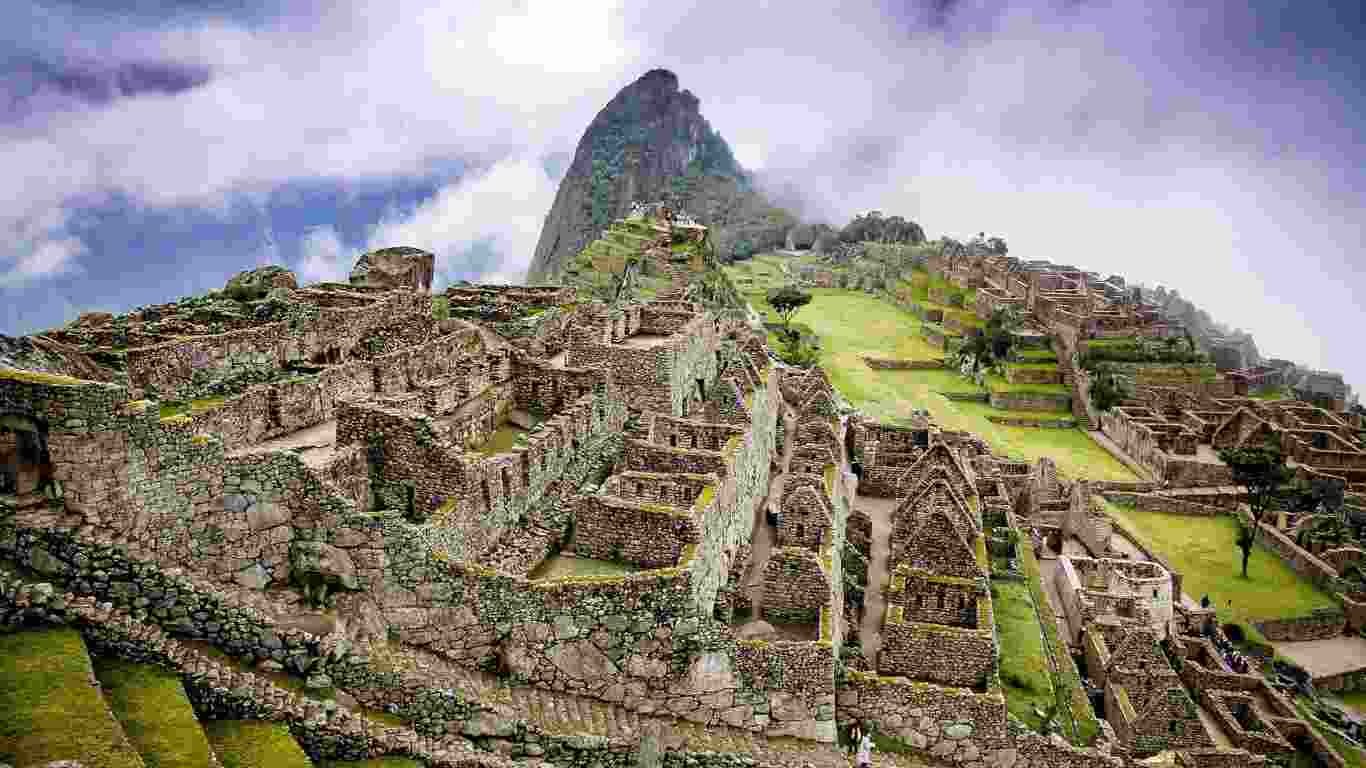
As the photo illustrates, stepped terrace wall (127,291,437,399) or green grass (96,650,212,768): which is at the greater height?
stepped terrace wall (127,291,437,399)

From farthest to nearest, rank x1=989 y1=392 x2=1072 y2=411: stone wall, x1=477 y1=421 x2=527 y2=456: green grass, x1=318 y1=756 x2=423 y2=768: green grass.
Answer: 1. x1=989 y1=392 x2=1072 y2=411: stone wall
2. x1=477 y1=421 x2=527 y2=456: green grass
3. x1=318 y1=756 x2=423 y2=768: green grass

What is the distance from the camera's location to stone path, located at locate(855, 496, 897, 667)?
67.8 feet

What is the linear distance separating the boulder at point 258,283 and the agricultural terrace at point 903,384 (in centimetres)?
2469

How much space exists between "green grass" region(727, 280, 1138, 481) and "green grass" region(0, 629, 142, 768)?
3487 centimetres

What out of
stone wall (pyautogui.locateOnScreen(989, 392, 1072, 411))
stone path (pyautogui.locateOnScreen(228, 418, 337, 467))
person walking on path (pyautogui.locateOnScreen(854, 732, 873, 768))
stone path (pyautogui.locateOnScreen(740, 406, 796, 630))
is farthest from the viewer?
stone wall (pyautogui.locateOnScreen(989, 392, 1072, 411))

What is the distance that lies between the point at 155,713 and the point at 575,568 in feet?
22.3

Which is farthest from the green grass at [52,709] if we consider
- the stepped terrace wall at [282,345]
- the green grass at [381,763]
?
the stepped terrace wall at [282,345]

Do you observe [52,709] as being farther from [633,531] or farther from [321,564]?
[633,531]

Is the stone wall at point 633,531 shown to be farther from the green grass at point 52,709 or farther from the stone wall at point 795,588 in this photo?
the green grass at point 52,709

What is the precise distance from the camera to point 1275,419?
223ft

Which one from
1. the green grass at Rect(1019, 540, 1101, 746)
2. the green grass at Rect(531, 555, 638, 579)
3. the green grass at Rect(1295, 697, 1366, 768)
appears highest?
the green grass at Rect(531, 555, 638, 579)

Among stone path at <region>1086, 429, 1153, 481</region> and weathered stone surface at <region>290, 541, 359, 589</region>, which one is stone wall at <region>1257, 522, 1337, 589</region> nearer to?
stone path at <region>1086, 429, 1153, 481</region>

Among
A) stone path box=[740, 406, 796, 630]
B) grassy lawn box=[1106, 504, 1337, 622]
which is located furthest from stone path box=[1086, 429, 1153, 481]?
stone path box=[740, 406, 796, 630]

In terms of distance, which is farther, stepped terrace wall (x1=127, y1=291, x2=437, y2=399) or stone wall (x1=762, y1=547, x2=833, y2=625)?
stone wall (x1=762, y1=547, x2=833, y2=625)
